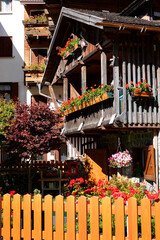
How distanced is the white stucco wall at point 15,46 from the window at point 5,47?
26 cm

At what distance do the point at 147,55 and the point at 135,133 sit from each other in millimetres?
2573

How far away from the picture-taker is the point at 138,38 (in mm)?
10820

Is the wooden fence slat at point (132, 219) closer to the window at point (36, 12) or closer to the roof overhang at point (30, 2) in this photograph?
the roof overhang at point (30, 2)

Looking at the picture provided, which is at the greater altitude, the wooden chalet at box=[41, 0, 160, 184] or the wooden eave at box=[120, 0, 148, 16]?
the wooden eave at box=[120, 0, 148, 16]

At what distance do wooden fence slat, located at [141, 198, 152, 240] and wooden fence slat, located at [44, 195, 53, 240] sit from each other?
1.73m

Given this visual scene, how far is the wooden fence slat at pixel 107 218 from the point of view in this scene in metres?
6.49

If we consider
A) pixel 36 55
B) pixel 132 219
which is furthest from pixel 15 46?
pixel 132 219

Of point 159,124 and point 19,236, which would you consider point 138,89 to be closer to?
point 159,124

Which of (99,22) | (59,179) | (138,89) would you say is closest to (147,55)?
(138,89)

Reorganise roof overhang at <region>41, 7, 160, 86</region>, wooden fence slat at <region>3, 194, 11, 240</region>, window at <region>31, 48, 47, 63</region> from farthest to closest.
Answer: window at <region>31, 48, 47, 63</region> → roof overhang at <region>41, 7, 160, 86</region> → wooden fence slat at <region>3, 194, 11, 240</region>

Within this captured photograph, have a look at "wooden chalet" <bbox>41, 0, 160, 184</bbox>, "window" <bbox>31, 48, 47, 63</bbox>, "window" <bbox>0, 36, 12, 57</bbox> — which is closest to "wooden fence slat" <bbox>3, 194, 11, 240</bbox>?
"wooden chalet" <bbox>41, 0, 160, 184</bbox>

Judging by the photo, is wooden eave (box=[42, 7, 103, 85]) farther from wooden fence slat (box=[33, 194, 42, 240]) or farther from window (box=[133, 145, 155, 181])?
wooden fence slat (box=[33, 194, 42, 240])

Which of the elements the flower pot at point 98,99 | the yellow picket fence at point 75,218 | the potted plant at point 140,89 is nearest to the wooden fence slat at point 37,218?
the yellow picket fence at point 75,218

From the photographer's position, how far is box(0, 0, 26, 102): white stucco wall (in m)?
23.3
